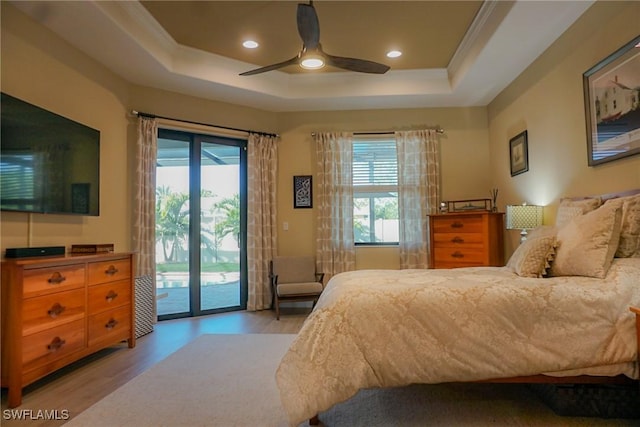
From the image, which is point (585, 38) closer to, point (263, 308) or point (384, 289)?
point (384, 289)

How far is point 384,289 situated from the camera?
2.00m

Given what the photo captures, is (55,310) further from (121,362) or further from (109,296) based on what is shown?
(121,362)

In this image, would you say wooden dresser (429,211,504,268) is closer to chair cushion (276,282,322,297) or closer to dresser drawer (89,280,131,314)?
chair cushion (276,282,322,297)

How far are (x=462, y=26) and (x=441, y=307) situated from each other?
3.01 metres

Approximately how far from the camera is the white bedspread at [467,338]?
183 centimetres

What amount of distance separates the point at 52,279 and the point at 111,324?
81 centimetres

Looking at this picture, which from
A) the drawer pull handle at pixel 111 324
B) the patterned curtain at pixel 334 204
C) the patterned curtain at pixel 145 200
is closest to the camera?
the drawer pull handle at pixel 111 324

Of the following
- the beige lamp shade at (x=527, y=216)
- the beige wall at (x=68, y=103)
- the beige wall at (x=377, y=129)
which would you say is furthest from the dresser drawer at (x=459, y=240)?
the beige wall at (x=68, y=103)

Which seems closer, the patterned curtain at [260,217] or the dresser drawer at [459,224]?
the dresser drawer at [459,224]

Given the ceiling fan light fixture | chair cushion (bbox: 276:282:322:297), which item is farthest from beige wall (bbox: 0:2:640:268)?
the ceiling fan light fixture

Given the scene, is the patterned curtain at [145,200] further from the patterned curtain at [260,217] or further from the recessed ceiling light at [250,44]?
the recessed ceiling light at [250,44]

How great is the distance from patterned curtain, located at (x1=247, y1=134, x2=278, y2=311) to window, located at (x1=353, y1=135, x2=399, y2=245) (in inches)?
46.5

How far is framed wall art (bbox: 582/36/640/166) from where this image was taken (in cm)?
246

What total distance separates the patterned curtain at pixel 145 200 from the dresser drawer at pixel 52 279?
50.4 inches
